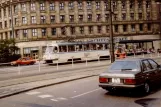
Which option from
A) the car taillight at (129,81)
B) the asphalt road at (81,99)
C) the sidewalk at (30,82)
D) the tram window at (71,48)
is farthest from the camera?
the tram window at (71,48)

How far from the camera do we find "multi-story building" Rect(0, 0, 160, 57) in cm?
6106

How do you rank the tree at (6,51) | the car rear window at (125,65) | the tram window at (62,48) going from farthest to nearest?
the tree at (6,51), the tram window at (62,48), the car rear window at (125,65)

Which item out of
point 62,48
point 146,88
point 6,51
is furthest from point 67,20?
point 146,88

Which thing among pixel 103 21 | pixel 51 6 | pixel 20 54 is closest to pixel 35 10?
pixel 51 6

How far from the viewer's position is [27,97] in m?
12.4

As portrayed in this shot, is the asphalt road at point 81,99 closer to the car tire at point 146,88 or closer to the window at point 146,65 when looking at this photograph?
the car tire at point 146,88

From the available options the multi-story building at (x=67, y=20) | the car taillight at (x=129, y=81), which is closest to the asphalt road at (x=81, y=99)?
the car taillight at (x=129, y=81)

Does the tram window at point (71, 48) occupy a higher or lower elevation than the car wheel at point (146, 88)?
higher

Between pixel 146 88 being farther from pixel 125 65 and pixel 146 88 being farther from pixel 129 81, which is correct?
pixel 125 65

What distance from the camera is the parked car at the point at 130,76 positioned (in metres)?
11.1

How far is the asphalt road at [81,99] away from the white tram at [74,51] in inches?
976

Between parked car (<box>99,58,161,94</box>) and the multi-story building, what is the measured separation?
158 feet

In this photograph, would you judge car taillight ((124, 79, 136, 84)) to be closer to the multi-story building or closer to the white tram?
the white tram

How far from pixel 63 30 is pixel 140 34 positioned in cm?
1947
